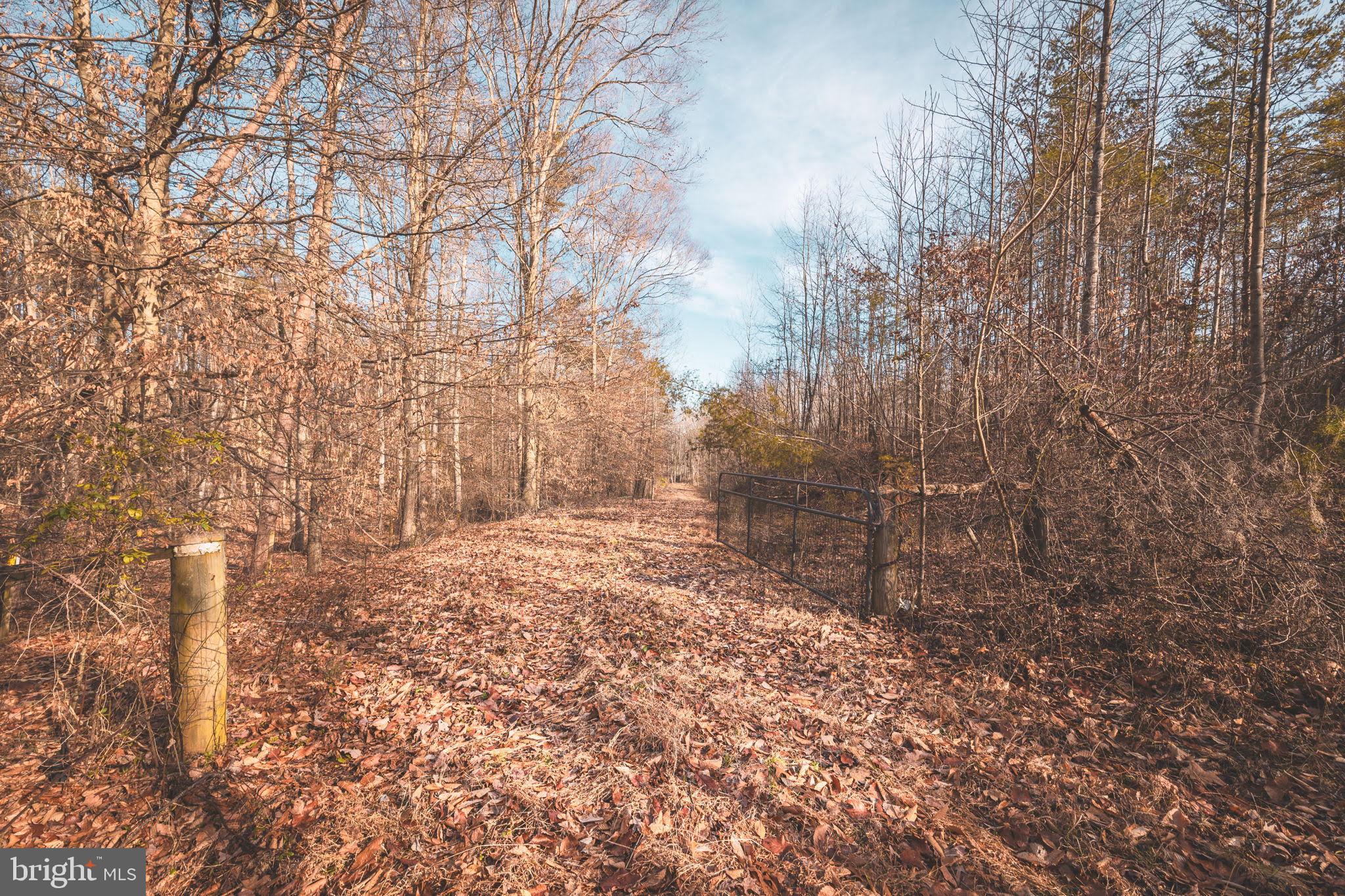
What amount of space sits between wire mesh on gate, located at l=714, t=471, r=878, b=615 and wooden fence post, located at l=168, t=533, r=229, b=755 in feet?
15.6

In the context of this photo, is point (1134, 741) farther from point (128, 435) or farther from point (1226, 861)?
point (128, 435)

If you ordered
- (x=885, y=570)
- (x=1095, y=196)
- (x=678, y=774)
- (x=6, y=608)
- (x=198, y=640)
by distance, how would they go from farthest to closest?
(x=1095, y=196)
(x=885, y=570)
(x=6, y=608)
(x=678, y=774)
(x=198, y=640)

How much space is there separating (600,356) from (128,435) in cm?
1561

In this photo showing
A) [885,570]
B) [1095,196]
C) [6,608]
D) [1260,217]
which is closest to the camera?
[6,608]

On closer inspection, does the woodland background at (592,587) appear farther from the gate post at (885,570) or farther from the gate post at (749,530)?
the gate post at (749,530)

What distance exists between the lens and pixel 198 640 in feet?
8.65

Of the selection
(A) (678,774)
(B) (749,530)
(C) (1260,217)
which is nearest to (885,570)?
(B) (749,530)

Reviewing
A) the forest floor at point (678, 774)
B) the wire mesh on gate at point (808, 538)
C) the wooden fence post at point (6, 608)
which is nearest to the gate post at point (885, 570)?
the wire mesh on gate at point (808, 538)

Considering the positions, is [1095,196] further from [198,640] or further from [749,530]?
[198,640]

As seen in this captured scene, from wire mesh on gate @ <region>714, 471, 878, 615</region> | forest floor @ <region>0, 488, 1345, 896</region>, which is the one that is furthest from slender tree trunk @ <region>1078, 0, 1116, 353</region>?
forest floor @ <region>0, 488, 1345, 896</region>

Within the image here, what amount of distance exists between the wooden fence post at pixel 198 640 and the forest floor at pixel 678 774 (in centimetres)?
22

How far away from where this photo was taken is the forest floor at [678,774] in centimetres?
223

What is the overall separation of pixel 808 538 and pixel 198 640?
19.0 ft

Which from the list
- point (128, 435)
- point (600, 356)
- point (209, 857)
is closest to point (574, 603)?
point (209, 857)
